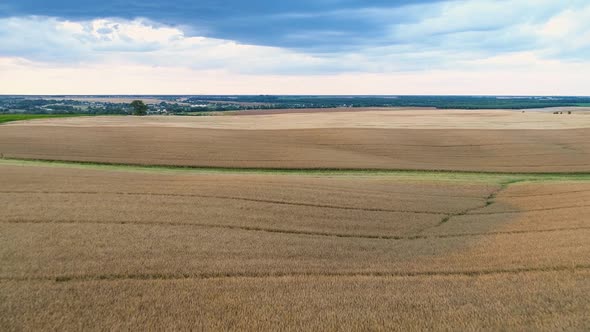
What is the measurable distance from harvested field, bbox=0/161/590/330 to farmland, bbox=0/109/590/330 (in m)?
0.04

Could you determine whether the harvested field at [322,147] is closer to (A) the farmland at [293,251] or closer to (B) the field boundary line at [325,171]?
(B) the field boundary line at [325,171]

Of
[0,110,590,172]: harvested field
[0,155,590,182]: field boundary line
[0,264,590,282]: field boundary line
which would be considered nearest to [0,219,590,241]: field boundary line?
[0,264,590,282]: field boundary line

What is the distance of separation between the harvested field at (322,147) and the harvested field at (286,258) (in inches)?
461

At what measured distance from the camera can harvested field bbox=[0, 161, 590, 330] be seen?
8.31m

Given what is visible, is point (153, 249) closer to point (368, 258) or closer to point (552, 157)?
point (368, 258)

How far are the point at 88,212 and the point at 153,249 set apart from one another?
4876 millimetres

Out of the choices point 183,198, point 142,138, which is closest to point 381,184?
point 183,198

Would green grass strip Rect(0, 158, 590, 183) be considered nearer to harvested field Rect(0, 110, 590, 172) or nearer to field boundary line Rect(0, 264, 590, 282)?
harvested field Rect(0, 110, 590, 172)

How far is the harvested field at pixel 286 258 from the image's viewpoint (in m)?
8.31

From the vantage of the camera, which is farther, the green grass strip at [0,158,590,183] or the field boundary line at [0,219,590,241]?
the green grass strip at [0,158,590,183]

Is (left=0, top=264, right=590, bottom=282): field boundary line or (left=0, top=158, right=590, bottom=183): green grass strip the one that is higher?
(left=0, top=264, right=590, bottom=282): field boundary line

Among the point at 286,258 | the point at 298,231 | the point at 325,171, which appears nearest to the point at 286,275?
the point at 286,258

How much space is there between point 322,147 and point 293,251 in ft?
92.5

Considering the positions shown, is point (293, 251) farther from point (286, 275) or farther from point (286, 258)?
point (286, 275)
